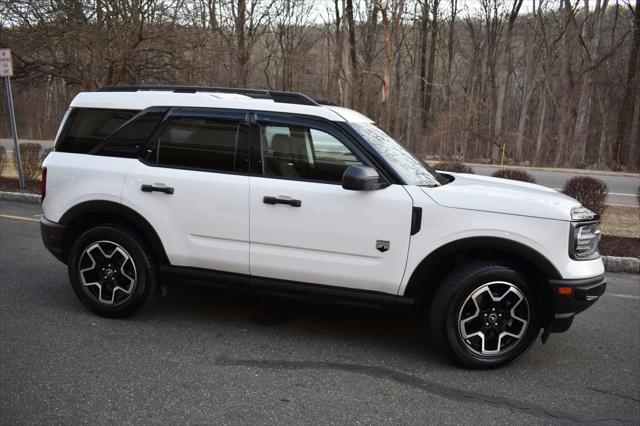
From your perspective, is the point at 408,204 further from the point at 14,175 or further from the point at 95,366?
the point at 14,175

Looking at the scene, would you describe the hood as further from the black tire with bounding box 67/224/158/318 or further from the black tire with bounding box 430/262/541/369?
the black tire with bounding box 67/224/158/318

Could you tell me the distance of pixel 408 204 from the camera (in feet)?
12.1

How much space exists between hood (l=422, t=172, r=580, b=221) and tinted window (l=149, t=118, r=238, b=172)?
1.59 meters

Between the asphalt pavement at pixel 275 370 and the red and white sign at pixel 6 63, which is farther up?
the red and white sign at pixel 6 63

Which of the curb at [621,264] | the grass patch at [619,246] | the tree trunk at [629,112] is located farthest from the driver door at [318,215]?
the tree trunk at [629,112]

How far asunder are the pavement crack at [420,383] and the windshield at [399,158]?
138 centimetres

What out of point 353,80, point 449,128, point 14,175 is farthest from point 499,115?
point 14,175

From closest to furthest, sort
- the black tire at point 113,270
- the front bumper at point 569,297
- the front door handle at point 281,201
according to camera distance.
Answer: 1. the front bumper at point 569,297
2. the front door handle at point 281,201
3. the black tire at point 113,270

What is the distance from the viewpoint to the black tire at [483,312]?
3641 millimetres

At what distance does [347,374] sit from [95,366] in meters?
1.75

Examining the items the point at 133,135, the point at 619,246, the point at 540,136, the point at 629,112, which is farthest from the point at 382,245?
the point at 629,112

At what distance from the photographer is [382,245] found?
372 cm

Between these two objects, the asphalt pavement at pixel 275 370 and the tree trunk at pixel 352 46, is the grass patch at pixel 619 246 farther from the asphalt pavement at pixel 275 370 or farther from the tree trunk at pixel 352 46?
the tree trunk at pixel 352 46

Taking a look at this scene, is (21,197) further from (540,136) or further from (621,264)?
(540,136)
